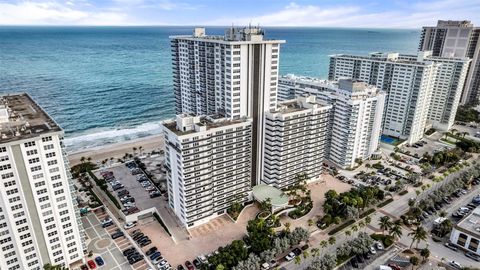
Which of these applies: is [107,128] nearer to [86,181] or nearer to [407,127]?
[86,181]

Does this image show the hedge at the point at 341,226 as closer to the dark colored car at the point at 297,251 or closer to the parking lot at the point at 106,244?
the dark colored car at the point at 297,251

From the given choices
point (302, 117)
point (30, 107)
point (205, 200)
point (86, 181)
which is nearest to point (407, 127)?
point (302, 117)

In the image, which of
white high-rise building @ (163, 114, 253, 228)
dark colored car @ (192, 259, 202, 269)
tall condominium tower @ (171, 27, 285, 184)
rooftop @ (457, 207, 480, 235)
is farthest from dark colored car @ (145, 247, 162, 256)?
rooftop @ (457, 207, 480, 235)

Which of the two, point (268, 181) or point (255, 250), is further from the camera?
point (268, 181)

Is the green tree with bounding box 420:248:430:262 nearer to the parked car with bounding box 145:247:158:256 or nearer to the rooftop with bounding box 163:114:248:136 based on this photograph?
the rooftop with bounding box 163:114:248:136

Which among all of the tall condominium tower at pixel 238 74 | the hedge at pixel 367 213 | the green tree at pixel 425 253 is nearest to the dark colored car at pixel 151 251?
the tall condominium tower at pixel 238 74

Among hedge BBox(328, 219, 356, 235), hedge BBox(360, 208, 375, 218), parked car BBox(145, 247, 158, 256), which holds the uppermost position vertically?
parked car BBox(145, 247, 158, 256)
